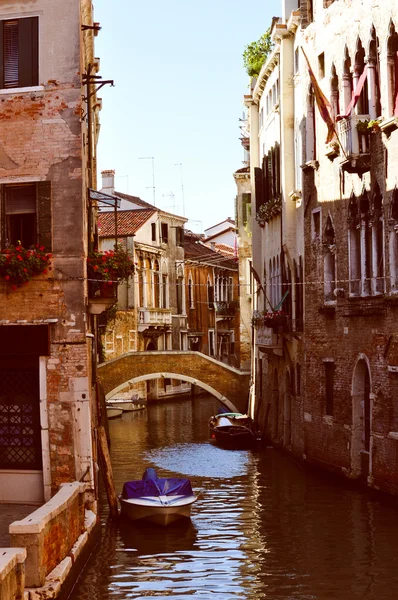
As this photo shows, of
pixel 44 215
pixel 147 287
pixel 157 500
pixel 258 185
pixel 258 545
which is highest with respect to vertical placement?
pixel 258 185

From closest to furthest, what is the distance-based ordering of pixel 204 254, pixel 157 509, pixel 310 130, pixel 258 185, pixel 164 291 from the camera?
pixel 157 509, pixel 310 130, pixel 258 185, pixel 164 291, pixel 204 254

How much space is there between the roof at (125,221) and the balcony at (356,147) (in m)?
24.1

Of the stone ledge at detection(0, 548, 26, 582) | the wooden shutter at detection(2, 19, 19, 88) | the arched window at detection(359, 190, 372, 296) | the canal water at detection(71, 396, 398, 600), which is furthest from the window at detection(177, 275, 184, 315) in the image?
the stone ledge at detection(0, 548, 26, 582)

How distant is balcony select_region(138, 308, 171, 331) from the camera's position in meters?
43.7

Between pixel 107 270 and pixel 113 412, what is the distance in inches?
908

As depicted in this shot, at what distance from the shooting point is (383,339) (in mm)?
17359

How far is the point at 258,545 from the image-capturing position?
48.2 ft

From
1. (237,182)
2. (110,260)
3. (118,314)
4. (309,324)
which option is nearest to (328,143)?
(309,324)

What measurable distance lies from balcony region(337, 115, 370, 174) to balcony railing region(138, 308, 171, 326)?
85.3 ft

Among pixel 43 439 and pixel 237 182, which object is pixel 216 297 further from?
pixel 43 439

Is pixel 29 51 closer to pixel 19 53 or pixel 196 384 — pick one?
pixel 19 53

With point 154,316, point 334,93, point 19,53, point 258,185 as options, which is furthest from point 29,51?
point 154,316

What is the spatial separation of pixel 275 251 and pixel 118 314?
16364 millimetres

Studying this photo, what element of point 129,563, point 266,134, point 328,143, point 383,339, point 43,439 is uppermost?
point 266,134
